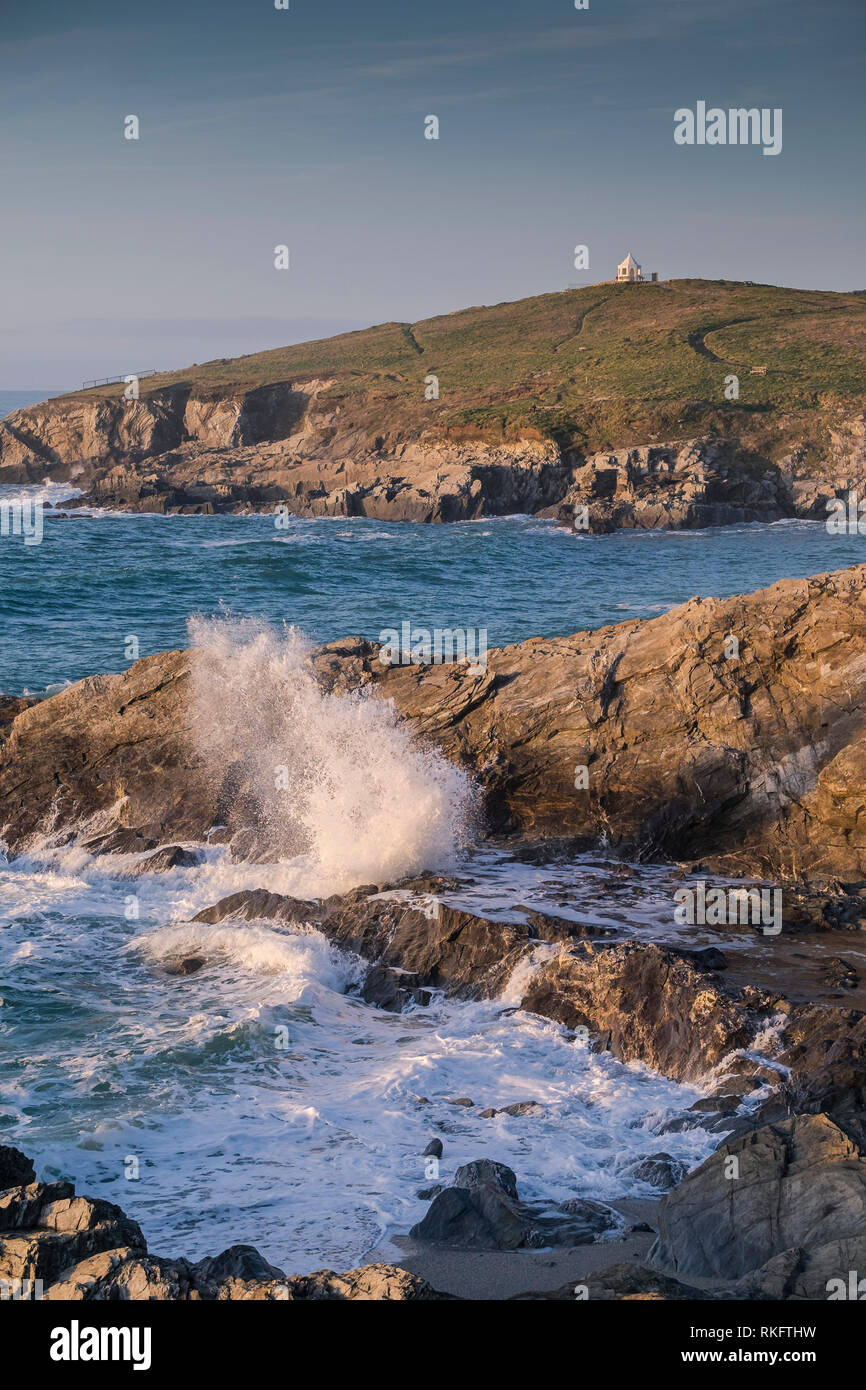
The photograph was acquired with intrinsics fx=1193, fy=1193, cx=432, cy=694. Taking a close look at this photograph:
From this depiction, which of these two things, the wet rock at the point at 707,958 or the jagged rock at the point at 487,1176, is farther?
the wet rock at the point at 707,958

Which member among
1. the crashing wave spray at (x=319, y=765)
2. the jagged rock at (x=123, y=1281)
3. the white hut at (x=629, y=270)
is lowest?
the jagged rock at (x=123, y=1281)

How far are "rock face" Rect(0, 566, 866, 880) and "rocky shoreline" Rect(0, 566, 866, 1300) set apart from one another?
4cm

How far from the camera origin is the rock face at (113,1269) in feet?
23.6

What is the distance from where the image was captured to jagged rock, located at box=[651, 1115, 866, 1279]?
830 cm

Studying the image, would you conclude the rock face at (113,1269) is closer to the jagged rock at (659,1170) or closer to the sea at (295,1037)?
the sea at (295,1037)

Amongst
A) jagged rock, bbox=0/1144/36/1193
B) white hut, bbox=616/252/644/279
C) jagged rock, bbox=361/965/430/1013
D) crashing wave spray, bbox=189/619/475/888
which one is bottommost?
jagged rock, bbox=361/965/430/1013

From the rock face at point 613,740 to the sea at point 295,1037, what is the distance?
68cm

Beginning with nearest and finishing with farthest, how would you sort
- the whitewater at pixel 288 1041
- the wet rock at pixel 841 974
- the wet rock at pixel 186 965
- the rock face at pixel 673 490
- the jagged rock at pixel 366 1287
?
the jagged rock at pixel 366 1287, the whitewater at pixel 288 1041, the wet rock at pixel 841 974, the wet rock at pixel 186 965, the rock face at pixel 673 490

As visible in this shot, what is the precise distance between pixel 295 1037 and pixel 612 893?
4789 mm

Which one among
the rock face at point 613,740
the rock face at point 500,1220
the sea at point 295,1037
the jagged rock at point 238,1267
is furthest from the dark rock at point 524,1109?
the rock face at point 613,740

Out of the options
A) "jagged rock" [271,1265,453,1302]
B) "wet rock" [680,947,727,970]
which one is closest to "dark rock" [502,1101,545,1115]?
"wet rock" [680,947,727,970]

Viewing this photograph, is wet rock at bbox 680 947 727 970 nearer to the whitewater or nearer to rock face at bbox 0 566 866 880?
the whitewater

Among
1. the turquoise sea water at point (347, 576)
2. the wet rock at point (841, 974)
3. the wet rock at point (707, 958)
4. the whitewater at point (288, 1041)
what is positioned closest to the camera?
the whitewater at point (288, 1041)

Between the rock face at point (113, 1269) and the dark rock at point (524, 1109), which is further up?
the rock face at point (113, 1269)
